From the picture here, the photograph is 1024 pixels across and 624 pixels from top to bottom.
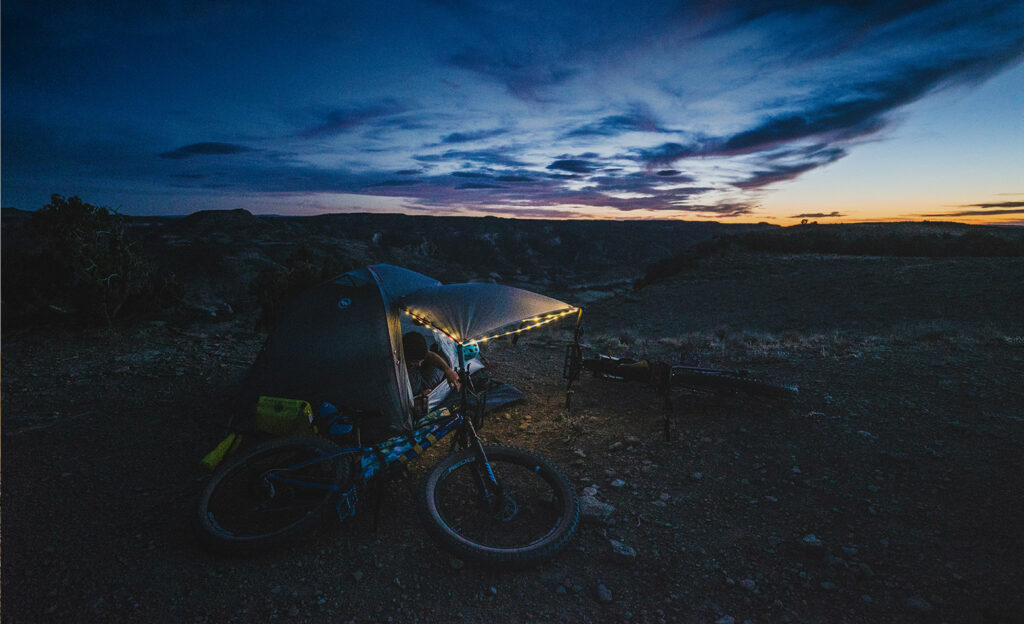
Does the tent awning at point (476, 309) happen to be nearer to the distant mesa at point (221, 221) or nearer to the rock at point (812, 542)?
the rock at point (812, 542)

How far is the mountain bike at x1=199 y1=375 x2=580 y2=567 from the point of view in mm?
4039

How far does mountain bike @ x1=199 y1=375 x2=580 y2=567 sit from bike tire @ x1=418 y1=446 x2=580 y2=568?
10 millimetres

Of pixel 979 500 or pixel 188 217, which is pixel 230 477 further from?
pixel 188 217

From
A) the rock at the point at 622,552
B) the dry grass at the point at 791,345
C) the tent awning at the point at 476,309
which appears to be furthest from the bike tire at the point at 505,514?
the dry grass at the point at 791,345

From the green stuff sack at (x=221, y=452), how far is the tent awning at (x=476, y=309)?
286cm

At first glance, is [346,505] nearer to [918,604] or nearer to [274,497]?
[274,497]

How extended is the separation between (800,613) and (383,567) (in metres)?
3.70

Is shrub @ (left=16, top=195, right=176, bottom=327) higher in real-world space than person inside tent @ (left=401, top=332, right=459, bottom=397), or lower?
Answer: higher

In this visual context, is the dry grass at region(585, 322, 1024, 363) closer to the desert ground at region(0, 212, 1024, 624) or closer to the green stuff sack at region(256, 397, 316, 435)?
the desert ground at region(0, 212, 1024, 624)

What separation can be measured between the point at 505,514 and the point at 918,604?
3629 mm

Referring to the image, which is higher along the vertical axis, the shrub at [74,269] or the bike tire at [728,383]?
the shrub at [74,269]

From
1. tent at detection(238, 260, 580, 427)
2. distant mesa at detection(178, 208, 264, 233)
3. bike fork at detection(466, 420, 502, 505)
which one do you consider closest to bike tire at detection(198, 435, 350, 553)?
tent at detection(238, 260, 580, 427)

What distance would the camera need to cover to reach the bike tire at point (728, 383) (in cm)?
720

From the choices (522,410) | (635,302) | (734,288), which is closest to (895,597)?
(522,410)
